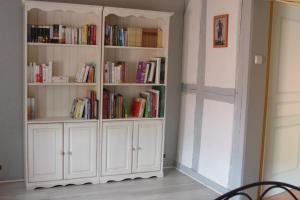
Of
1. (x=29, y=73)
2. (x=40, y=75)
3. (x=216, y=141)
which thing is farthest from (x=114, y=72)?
(x=216, y=141)

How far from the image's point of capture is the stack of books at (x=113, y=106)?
4.19 m

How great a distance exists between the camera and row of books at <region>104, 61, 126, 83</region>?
4.21 meters

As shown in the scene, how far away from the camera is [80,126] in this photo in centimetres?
409

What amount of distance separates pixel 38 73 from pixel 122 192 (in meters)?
1.60

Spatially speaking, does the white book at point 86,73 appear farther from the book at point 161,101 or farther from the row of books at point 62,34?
the book at point 161,101

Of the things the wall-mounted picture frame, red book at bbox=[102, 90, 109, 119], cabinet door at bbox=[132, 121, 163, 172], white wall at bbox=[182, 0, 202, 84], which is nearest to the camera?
the wall-mounted picture frame

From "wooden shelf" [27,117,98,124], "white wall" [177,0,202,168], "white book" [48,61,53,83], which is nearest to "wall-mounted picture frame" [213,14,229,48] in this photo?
"white wall" [177,0,202,168]

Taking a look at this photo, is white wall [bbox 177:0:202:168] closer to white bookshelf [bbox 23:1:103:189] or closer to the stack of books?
the stack of books

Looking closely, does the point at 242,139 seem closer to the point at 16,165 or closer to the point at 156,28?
the point at 156,28

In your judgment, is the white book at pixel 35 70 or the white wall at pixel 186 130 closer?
the white book at pixel 35 70

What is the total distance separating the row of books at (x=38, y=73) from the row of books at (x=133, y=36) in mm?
744

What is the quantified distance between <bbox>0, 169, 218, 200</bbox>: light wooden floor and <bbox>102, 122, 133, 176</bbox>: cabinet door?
17 cm

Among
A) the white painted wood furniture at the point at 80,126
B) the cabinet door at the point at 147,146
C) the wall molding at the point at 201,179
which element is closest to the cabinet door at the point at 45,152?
the white painted wood furniture at the point at 80,126

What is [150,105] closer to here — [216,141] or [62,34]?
[216,141]
